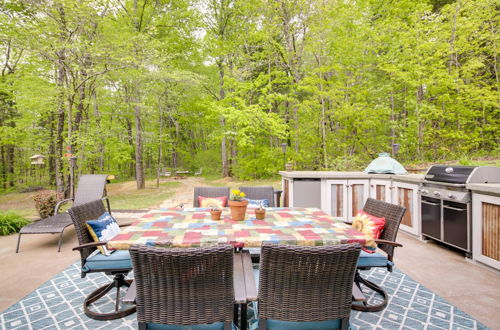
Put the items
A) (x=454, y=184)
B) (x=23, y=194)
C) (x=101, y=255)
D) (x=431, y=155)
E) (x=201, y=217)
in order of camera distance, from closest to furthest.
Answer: (x=101, y=255)
(x=201, y=217)
(x=454, y=184)
(x=431, y=155)
(x=23, y=194)

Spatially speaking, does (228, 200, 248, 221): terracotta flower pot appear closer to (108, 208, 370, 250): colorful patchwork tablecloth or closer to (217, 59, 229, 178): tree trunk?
(108, 208, 370, 250): colorful patchwork tablecloth

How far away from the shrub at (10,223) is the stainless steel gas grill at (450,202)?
252 inches

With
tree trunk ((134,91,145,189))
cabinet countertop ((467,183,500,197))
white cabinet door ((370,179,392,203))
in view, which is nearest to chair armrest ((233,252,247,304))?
cabinet countertop ((467,183,500,197))

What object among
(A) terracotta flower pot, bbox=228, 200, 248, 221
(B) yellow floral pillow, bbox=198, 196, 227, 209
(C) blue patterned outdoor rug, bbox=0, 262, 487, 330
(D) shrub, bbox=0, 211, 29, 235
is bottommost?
(C) blue patterned outdoor rug, bbox=0, 262, 487, 330

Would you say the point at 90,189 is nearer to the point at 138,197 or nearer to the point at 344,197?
the point at 344,197

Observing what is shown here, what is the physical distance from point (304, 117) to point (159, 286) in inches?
347

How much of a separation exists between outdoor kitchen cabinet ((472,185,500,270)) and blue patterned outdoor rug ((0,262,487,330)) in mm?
1004

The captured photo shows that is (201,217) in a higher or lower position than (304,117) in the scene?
lower

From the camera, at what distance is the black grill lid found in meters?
3.14

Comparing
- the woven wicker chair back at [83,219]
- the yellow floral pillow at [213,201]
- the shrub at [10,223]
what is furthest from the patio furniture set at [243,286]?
the shrub at [10,223]

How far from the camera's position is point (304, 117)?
936 centimetres

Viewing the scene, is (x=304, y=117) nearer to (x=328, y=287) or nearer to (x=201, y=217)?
(x=201, y=217)

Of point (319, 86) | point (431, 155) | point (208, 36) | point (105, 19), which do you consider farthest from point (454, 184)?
point (208, 36)

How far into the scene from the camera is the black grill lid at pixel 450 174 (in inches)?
124
